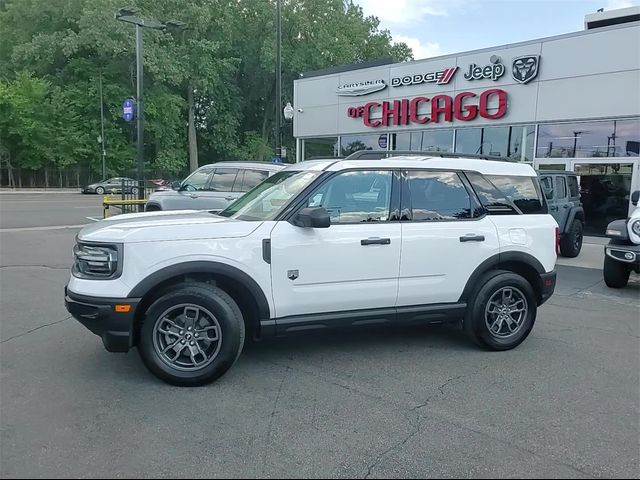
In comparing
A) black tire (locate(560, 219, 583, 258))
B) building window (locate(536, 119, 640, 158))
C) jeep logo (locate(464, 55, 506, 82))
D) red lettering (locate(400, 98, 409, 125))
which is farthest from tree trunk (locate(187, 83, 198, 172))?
black tire (locate(560, 219, 583, 258))

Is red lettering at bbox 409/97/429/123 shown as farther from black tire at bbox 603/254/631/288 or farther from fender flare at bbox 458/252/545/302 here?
fender flare at bbox 458/252/545/302

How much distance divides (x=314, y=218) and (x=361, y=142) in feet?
53.1

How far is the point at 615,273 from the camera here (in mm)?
8297

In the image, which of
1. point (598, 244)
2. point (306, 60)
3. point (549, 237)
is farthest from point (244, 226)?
point (306, 60)

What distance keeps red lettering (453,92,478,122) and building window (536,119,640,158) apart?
83.9 inches

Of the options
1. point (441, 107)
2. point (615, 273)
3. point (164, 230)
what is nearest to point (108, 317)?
point (164, 230)

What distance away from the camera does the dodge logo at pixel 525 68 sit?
14859 millimetres

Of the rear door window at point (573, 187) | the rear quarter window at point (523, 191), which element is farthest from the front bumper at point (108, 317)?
the rear door window at point (573, 187)

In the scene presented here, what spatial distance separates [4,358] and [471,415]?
3.99m

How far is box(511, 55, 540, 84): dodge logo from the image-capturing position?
48.8 feet

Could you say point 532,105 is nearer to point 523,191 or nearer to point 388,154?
point 523,191

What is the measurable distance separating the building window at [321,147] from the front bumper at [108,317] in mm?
17305

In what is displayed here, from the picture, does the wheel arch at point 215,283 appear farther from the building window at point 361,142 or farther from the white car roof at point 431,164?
the building window at point 361,142

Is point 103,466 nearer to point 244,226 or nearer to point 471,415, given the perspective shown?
point 244,226
